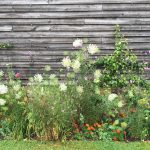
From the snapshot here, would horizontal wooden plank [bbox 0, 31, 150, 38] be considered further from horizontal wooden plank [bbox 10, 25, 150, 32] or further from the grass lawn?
the grass lawn

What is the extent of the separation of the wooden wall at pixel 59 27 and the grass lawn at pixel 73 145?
290 cm

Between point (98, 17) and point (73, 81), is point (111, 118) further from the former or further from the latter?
point (98, 17)

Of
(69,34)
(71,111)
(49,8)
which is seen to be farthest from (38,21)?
(71,111)

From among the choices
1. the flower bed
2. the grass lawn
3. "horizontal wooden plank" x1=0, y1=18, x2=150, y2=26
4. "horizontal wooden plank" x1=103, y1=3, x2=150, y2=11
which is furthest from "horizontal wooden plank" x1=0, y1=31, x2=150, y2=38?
the grass lawn

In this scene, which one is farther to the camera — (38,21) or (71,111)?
(38,21)

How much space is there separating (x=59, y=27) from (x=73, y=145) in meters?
3.32

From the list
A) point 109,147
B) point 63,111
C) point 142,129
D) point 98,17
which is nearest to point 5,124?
point 63,111

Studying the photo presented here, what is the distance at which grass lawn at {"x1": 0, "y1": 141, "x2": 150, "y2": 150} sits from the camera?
6.77 m

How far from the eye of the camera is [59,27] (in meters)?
9.50

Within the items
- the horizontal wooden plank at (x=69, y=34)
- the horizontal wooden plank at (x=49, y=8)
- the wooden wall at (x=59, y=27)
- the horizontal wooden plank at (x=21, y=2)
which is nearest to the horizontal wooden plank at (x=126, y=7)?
the wooden wall at (x=59, y=27)

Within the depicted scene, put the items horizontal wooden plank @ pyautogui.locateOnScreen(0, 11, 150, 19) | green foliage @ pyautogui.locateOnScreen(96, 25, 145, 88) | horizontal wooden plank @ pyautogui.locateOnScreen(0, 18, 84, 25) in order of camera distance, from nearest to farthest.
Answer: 1. green foliage @ pyautogui.locateOnScreen(96, 25, 145, 88)
2. horizontal wooden plank @ pyautogui.locateOnScreen(0, 11, 150, 19)
3. horizontal wooden plank @ pyautogui.locateOnScreen(0, 18, 84, 25)

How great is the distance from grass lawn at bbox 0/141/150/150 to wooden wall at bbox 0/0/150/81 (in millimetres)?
2901

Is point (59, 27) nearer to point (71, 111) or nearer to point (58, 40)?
point (58, 40)

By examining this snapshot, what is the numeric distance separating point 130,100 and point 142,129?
3.31 feet
